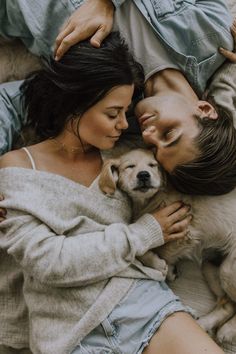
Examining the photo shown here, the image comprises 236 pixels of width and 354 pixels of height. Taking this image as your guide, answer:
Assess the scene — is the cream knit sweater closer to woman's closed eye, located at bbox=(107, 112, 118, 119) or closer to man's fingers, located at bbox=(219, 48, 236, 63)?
woman's closed eye, located at bbox=(107, 112, 118, 119)

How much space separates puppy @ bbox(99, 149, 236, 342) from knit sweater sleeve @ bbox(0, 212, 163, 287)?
0.48 feet

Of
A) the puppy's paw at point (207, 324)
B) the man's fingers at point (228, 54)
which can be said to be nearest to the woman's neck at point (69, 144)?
the man's fingers at point (228, 54)

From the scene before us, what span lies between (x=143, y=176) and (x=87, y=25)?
53 cm

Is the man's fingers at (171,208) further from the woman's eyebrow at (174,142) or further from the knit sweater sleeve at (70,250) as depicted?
the woman's eyebrow at (174,142)

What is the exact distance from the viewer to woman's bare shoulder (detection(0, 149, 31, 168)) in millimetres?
1751

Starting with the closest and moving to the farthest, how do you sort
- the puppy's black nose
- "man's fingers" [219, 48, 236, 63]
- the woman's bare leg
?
the woman's bare leg, the puppy's black nose, "man's fingers" [219, 48, 236, 63]

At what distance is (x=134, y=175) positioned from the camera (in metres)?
1.70

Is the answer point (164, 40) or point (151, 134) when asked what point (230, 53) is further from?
point (151, 134)

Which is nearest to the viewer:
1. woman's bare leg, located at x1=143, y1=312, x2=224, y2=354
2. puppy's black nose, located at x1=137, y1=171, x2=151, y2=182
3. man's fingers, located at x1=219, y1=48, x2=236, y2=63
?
woman's bare leg, located at x1=143, y1=312, x2=224, y2=354

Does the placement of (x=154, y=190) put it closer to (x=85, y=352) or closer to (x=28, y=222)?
(x=28, y=222)

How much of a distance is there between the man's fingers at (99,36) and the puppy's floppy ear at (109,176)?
381mm

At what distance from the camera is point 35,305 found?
1722 millimetres

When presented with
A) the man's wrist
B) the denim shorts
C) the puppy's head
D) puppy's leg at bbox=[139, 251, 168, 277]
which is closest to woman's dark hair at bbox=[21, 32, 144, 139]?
the man's wrist

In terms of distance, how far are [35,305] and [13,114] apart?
68 cm
